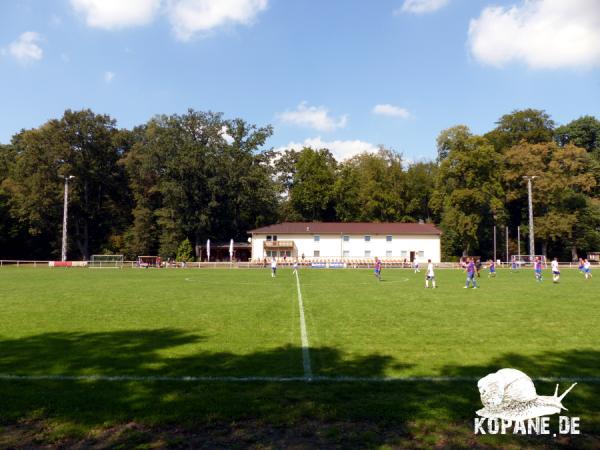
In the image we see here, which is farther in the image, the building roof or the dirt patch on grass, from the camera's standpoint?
the building roof

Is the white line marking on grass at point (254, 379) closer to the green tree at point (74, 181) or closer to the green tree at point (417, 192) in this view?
the green tree at point (74, 181)

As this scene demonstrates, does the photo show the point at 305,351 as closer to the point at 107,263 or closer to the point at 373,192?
the point at 107,263

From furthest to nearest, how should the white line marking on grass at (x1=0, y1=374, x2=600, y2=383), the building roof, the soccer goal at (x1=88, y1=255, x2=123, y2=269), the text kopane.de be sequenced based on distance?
1. the building roof
2. the soccer goal at (x1=88, y1=255, x2=123, y2=269)
3. the white line marking on grass at (x1=0, y1=374, x2=600, y2=383)
4. the text kopane.de

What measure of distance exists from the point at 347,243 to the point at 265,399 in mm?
66208

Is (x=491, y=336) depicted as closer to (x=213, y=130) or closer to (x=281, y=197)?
(x=213, y=130)

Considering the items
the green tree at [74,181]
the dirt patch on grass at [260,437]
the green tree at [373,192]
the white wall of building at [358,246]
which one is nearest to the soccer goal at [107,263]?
the green tree at [74,181]

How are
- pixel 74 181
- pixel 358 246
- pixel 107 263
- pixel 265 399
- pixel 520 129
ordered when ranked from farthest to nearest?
pixel 520 129 → pixel 74 181 → pixel 358 246 → pixel 107 263 → pixel 265 399

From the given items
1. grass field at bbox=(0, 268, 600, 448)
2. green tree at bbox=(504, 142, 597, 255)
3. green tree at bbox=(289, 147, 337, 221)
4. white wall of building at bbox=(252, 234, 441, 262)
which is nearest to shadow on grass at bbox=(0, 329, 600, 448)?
grass field at bbox=(0, 268, 600, 448)

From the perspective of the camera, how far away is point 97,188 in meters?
77.8

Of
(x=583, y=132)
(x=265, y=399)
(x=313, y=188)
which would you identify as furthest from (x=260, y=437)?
(x=583, y=132)

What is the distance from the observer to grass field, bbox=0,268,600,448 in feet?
16.9
